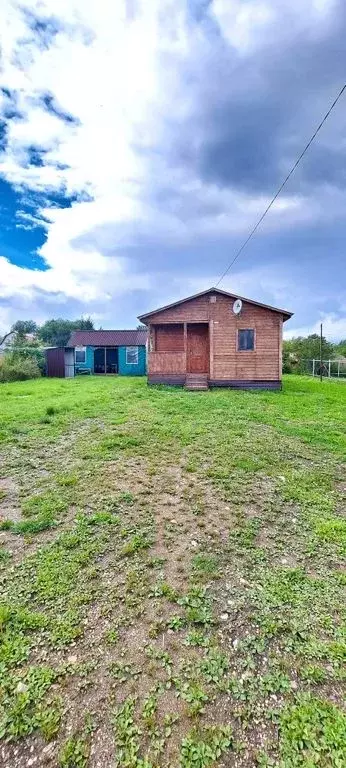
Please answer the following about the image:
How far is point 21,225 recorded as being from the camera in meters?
18.8

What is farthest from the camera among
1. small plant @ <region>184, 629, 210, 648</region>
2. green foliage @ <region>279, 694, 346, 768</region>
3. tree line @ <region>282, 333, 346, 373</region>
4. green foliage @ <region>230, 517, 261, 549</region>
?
tree line @ <region>282, 333, 346, 373</region>

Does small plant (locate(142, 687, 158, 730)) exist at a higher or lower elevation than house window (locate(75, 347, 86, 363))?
lower

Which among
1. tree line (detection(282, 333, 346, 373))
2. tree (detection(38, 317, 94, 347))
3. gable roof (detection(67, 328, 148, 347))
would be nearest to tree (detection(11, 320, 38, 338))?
tree (detection(38, 317, 94, 347))

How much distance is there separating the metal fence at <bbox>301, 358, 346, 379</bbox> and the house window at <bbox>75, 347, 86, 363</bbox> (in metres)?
16.0

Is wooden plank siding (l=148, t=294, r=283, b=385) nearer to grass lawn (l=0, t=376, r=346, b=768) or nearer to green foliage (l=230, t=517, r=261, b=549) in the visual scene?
grass lawn (l=0, t=376, r=346, b=768)

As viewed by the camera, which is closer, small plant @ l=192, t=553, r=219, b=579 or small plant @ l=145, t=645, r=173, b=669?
small plant @ l=145, t=645, r=173, b=669

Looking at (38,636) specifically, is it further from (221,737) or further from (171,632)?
(221,737)

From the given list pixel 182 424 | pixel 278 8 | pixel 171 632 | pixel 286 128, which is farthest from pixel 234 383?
pixel 171 632

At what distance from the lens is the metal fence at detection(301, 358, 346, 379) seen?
22812 millimetres

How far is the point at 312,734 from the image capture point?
1.86m

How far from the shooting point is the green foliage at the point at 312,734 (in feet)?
5.70

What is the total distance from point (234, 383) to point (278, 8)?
37.0 ft

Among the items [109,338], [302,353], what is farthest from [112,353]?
[302,353]

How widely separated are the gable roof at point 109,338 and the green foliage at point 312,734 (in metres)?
22.9
